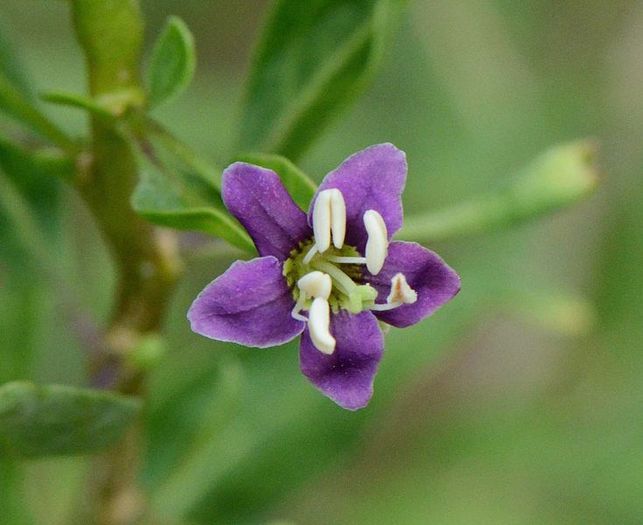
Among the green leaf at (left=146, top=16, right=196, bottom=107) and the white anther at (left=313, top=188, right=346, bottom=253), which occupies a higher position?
the green leaf at (left=146, top=16, right=196, bottom=107)

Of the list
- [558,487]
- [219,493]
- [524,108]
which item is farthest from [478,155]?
[219,493]

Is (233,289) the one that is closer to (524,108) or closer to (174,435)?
(174,435)

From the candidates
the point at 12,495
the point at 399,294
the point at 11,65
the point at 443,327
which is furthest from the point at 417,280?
the point at 443,327

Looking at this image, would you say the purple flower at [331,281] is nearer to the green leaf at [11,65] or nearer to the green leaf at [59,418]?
the green leaf at [59,418]

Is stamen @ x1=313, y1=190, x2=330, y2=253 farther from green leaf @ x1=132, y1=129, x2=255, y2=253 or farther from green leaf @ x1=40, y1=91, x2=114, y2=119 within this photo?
green leaf @ x1=40, y1=91, x2=114, y2=119

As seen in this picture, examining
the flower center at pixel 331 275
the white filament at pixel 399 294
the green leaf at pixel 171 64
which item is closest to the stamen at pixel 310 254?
the flower center at pixel 331 275

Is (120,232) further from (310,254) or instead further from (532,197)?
(532,197)

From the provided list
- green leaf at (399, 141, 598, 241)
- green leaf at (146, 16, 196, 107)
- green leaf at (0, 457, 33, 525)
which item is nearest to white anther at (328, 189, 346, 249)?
green leaf at (146, 16, 196, 107)
